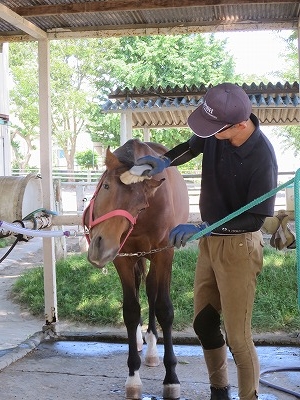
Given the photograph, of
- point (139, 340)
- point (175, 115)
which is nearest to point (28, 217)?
point (139, 340)

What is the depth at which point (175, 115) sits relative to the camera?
9969mm

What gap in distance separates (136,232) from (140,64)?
2147 cm

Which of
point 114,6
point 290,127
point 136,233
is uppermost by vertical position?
point 290,127

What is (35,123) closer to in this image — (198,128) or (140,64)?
(140,64)

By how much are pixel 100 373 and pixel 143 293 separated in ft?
11.2

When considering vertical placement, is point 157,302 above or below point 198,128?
below

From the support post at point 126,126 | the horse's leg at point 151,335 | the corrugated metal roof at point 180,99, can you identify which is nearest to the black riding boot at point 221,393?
the horse's leg at point 151,335

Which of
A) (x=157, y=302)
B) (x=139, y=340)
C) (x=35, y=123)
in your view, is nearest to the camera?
(x=157, y=302)

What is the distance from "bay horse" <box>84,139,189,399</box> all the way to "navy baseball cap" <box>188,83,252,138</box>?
0.58 m

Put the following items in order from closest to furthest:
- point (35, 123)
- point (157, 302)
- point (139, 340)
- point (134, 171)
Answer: point (134, 171) → point (157, 302) → point (139, 340) → point (35, 123)

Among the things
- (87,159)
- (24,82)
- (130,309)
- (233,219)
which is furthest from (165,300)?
(87,159)

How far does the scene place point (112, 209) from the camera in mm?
2984

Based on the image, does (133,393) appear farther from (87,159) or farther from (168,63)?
(87,159)

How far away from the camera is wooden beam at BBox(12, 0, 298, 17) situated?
14.0 ft
